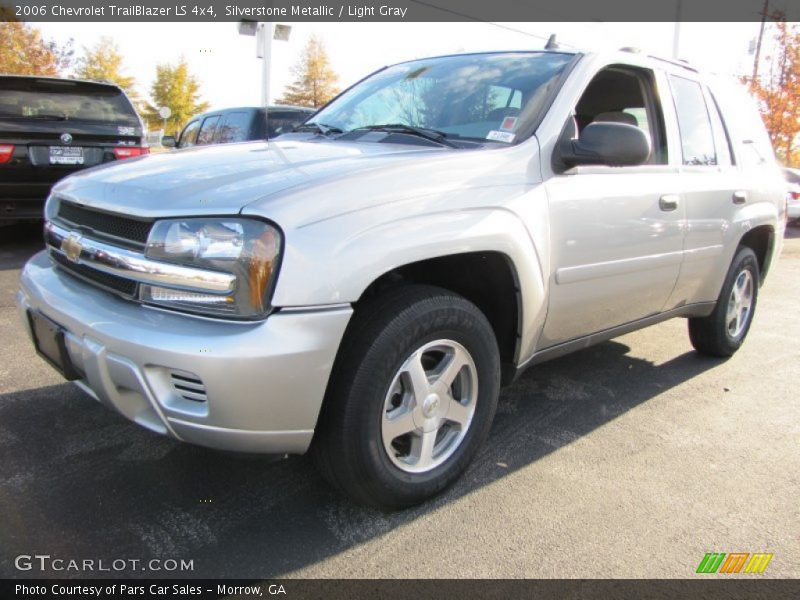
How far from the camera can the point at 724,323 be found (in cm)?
426

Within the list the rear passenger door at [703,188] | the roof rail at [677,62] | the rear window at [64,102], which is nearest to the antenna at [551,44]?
the roof rail at [677,62]

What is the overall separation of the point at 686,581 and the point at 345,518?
121 centimetres

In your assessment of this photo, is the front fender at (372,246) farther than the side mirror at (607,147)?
No

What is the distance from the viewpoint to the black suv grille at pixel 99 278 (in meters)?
2.10

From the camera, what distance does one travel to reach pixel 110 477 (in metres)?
2.53

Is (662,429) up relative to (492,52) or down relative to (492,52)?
down

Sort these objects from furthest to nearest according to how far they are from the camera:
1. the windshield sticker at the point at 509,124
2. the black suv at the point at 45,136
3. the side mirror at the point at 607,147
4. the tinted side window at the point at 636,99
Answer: the black suv at the point at 45,136 → the tinted side window at the point at 636,99 → the windshield sticker at the point at 509,124 → the side mirror at the point at 607,147

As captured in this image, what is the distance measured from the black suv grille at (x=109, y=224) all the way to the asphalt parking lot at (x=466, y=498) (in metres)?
0.94

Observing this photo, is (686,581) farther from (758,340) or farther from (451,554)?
(758,340)

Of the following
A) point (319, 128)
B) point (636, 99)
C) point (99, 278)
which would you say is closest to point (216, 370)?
point (99, 278)

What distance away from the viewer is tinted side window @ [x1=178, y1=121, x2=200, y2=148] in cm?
986

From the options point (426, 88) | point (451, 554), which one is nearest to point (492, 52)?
point (426, 88)

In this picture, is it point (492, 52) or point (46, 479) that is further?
point (492, 52)

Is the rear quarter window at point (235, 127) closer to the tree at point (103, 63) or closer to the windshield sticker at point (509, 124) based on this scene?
the windshield sticker at point (509, 124)
